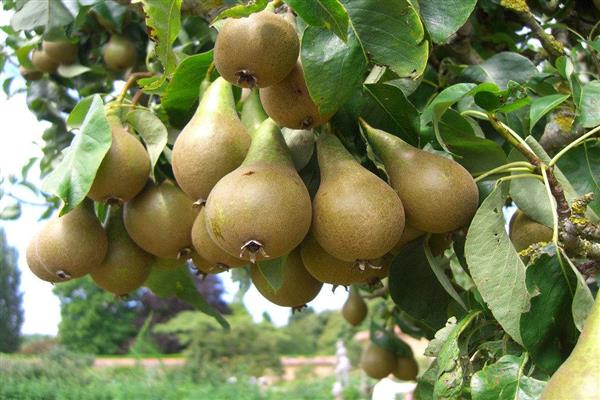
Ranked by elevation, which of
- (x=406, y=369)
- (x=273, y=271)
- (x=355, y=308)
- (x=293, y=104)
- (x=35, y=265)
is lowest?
(x=406, y=369)

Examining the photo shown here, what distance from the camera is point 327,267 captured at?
100 cm

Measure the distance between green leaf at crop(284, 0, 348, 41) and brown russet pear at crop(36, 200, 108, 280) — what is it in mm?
588

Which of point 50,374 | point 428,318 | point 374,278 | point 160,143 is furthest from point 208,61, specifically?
point 50,374

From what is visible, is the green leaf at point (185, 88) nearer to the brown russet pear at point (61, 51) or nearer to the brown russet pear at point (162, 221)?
the brown russet pear at point (162, 221)

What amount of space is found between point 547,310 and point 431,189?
8.6 inches

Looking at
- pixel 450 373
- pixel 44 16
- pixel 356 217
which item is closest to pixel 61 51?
pixel 44 16

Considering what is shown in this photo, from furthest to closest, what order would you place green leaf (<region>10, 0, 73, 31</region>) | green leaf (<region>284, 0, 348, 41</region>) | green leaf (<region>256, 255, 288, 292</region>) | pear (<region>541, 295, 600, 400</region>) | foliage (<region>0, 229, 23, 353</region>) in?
1. foliage (<region>0, 229, 23, 353</region>)
2. green leaf (<region>10, 0, 73, 31</region>)
3. green leaf (<region>256, 255, 288, 292</region>)
4. green leaf (<region>284, 0, 348, 41</region>)
5. pear (<region>541, 295, 600, 400</region>)

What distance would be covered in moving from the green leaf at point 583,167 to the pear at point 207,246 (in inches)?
22.8

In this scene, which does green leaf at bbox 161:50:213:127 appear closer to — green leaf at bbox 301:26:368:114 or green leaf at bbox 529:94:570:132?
green leaf at bbox 301:26:368:114

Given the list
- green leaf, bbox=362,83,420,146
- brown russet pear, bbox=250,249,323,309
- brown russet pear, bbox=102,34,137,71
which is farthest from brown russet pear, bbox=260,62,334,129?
brown russet pear, bbox=102,34,137,71

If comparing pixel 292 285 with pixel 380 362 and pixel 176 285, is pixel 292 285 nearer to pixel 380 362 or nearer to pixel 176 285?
pixel 176 285

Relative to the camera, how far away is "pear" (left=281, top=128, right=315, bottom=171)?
108cm

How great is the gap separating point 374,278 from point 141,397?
5.61 metres

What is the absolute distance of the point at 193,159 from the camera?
998 millimetres
